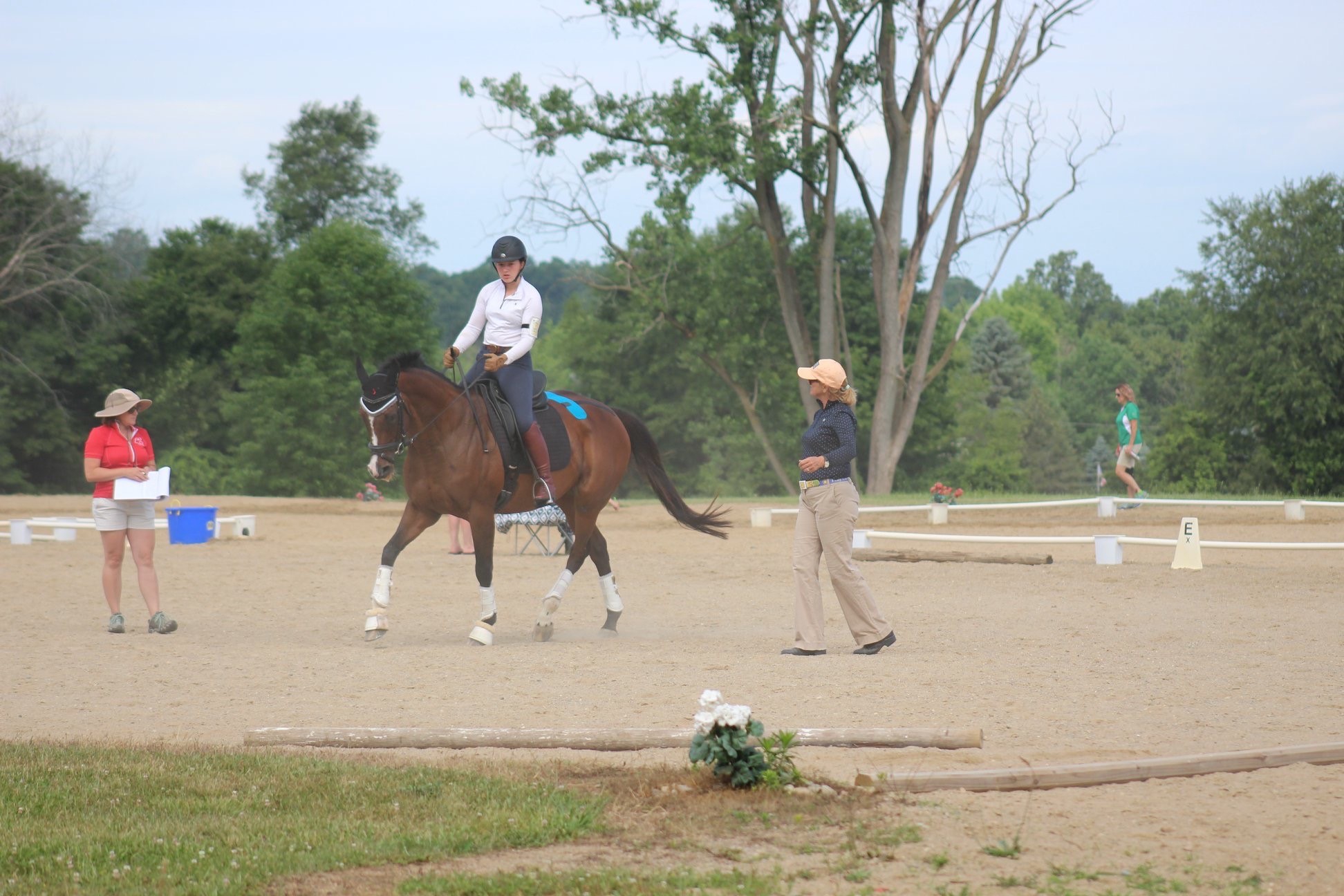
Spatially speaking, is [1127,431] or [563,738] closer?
[563,738]

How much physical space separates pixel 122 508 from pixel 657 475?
14.3ft

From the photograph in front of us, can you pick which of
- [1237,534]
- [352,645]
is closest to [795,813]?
[352,645]

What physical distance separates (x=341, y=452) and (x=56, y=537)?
25928 mm

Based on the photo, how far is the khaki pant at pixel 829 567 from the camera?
910 cm

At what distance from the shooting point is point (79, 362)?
4559 cm

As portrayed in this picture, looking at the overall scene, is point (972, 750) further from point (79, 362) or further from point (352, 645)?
point (79, 362)

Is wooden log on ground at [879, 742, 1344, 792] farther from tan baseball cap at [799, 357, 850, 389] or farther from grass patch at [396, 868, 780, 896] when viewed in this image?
tan baseball cap at [799, 357, 850, 389]

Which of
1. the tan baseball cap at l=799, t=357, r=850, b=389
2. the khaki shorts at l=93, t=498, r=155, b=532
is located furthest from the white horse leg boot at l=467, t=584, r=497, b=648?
the tan baseball cap at l=799, t=357, r=850, b=389

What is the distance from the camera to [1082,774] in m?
5.41

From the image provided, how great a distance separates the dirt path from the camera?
5227mm

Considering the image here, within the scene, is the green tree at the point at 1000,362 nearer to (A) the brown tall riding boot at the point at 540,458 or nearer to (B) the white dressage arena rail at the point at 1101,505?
(B) the white dressage arena rail at the point at 1101,505

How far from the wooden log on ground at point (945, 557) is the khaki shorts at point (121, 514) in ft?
26.2

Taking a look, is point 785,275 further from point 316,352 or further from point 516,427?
point 516,427

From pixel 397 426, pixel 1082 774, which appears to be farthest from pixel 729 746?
pixel 397 426
